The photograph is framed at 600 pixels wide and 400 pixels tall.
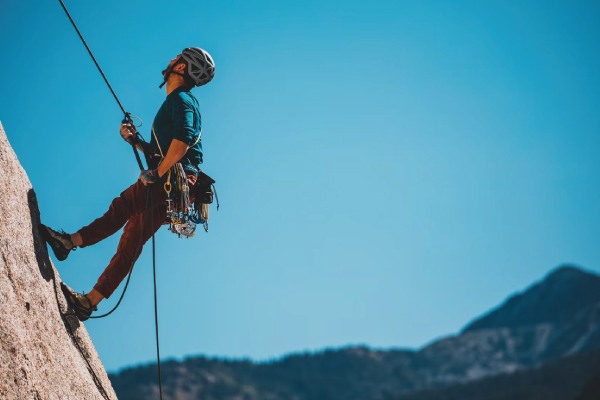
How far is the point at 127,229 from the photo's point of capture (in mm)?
7160

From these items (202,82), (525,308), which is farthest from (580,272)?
(202,82)

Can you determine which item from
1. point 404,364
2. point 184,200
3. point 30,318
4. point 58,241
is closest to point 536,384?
point 404,364

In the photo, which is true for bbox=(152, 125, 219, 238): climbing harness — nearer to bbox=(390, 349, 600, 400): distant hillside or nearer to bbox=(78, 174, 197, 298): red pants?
bbox=(78, 174, 197, 298): red pants

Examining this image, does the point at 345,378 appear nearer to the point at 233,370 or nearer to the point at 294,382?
the point at 294,382

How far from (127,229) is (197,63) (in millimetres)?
1711

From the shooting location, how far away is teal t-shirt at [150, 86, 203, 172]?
6.80 meters

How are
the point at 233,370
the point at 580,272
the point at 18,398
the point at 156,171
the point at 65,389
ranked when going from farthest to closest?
the point at 580,272
the point at 233,370
the point at 156,171
the point at 65,389
the point at 18,398

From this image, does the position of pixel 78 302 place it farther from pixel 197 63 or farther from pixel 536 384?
pixel 536 384

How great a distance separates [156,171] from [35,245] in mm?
1220

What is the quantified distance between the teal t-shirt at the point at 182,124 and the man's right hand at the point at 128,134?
0.20 metres

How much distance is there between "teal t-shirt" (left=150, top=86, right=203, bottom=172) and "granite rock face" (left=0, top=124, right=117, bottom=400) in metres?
1.28

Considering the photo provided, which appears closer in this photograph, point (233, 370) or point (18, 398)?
point (18, 398)

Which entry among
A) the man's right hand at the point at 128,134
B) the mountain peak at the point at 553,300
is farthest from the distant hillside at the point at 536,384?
the man's right hand at the point at 128,134

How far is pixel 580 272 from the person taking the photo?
18612 cm
